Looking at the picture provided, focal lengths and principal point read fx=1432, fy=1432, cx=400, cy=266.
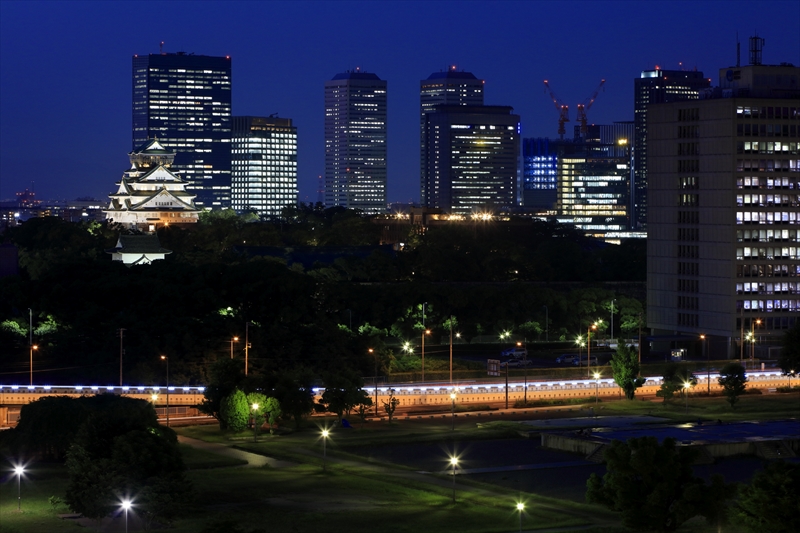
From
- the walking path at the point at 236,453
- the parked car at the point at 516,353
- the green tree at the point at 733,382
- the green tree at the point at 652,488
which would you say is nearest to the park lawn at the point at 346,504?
the walking path at the point at 236,453

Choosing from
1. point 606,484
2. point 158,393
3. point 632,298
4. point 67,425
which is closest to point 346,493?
point 606,484

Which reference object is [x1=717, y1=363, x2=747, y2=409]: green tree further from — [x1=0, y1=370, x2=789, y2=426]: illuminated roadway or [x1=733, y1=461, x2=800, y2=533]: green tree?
[x1=733, y1=461, x2=800, y2=533]: green tree

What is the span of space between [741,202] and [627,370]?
26.7 m

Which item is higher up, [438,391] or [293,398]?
[293,398]

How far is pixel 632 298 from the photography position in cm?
14250

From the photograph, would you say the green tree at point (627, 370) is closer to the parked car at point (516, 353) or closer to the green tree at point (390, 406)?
the parked car at point (516, 353)

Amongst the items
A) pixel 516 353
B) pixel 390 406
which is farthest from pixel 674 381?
pixel 390 406

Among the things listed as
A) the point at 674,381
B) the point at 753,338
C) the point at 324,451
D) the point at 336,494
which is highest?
the point at 753,338

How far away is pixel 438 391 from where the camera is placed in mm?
98000

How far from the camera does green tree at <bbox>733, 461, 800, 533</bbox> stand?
54.0 m

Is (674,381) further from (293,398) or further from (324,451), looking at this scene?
(324,451)

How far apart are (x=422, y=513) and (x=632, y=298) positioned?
83.9 m

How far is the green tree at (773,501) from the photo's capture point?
54000 millimetres

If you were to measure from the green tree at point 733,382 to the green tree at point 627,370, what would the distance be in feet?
18.7
